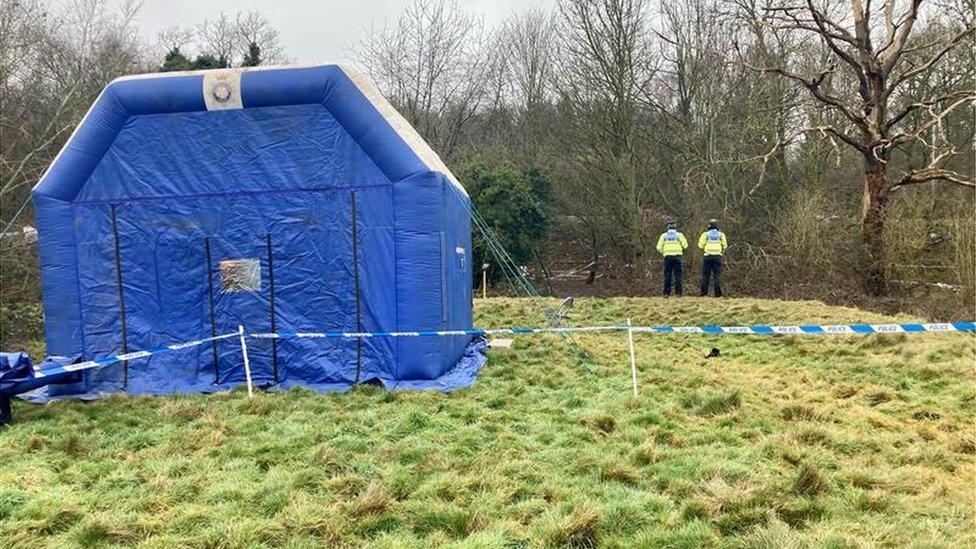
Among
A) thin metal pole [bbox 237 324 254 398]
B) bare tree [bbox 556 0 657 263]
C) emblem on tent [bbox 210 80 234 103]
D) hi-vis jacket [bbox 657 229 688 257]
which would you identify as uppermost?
bare tree [bbox 556 0 657 263]

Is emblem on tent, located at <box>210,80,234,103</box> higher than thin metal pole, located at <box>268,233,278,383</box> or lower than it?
higher

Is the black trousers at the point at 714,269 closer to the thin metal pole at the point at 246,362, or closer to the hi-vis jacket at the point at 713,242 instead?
the hi-vis jacket at the point at 713,242

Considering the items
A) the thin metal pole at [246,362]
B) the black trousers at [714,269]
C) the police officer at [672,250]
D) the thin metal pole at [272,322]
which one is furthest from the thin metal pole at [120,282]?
the black trousers at [714,269]

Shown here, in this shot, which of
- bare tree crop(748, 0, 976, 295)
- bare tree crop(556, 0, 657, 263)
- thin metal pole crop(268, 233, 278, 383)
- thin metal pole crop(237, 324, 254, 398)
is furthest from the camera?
bare tree crop(556, 0, 657, 263)

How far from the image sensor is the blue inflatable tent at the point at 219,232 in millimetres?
8117

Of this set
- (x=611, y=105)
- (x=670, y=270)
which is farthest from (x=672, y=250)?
(x=611, y=105)

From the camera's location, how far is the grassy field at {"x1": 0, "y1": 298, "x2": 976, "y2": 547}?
384 centimetres

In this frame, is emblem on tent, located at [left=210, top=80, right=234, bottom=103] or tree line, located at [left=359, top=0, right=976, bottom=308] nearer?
emblem on tent, located at [left=210, top=80, right=234, bottom=103]

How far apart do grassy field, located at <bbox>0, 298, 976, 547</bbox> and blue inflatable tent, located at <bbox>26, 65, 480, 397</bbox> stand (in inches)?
35.0

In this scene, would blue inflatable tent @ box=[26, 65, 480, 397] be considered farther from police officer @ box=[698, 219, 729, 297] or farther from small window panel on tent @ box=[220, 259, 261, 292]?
police officer @ box=[698, 219, 729, 297]

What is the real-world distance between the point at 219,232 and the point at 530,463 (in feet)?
17.7

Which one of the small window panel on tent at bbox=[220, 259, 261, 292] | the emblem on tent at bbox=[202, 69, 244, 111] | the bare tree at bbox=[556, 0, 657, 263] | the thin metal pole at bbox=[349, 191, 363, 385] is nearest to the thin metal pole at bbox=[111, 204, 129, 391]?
the small window panel on tent at bbox=[220, 259, 261, 292]

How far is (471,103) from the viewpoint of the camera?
31.8m

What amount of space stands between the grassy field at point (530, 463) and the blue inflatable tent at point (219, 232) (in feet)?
2.92
